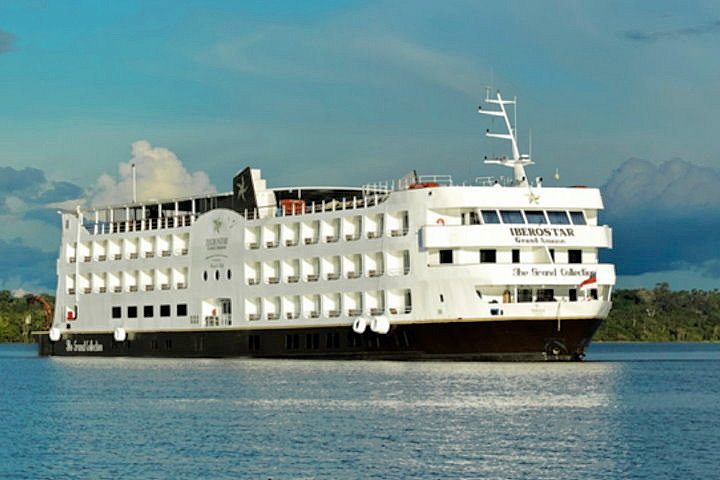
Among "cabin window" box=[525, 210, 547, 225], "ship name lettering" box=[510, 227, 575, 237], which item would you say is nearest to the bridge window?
"ship name lettering" box=[510, 227, 575, 237]

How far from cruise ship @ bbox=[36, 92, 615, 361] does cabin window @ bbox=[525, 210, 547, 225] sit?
0.05 meters

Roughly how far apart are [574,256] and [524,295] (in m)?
3.83

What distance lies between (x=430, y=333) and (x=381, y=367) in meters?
2.90

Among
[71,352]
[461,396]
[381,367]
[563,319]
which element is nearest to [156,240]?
[71,352]

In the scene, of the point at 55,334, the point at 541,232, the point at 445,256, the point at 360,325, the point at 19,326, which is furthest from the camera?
the point at 19,326

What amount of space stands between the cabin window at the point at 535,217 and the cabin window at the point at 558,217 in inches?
15.5

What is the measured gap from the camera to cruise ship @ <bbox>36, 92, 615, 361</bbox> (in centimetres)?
6694

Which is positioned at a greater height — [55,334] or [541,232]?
[541,232]

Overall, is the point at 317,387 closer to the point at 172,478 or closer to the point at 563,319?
the point at 563,319

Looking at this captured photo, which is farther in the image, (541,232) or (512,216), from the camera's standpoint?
(512,216)

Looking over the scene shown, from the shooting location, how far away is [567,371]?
63.5 m

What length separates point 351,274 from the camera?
73.1 meters

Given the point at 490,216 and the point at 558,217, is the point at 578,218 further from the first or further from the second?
the point at 490,216

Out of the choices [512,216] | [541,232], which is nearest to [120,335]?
[512,216]
